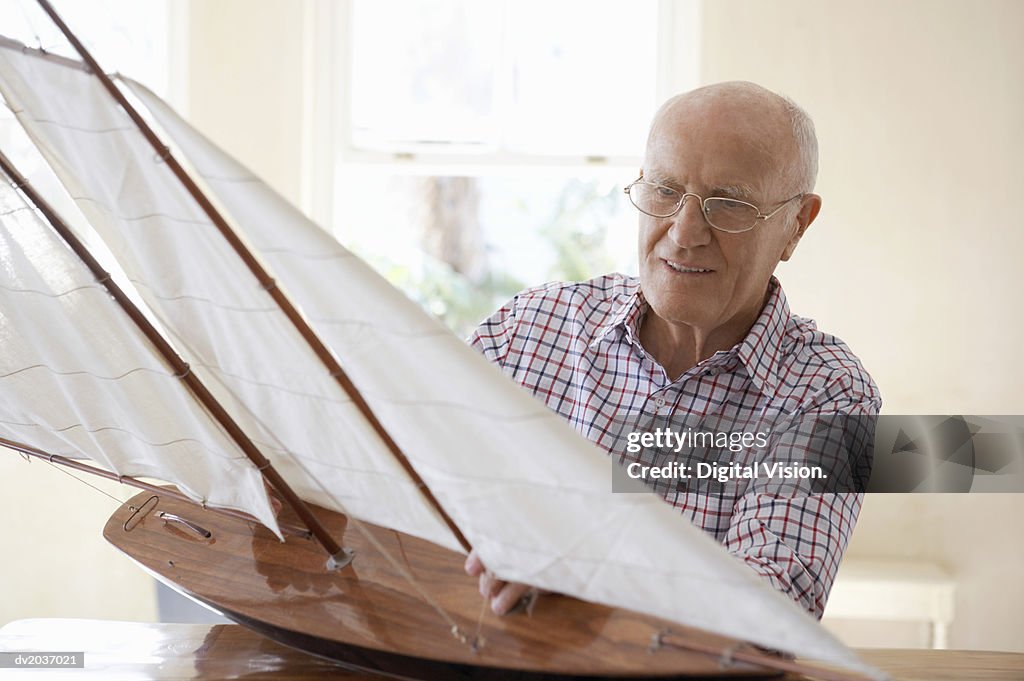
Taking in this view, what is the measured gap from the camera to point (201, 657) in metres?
0.93

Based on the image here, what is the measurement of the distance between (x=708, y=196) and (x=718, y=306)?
146 millimetres

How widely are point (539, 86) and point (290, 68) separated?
727mm

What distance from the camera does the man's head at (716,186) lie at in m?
1.31

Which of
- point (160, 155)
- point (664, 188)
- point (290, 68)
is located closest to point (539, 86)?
point (290, 68)

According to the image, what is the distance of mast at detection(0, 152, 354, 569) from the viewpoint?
0.96 m

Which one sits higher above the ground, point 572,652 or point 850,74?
point 850,74

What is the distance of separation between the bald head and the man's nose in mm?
100

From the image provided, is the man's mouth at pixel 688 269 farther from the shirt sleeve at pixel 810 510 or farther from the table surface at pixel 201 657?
the table surface at pixel 201 657

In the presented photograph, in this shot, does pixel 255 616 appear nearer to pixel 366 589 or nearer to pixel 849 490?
pixel 366 589

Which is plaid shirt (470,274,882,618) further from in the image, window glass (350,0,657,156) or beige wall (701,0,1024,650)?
window glass (350,0,657,156)

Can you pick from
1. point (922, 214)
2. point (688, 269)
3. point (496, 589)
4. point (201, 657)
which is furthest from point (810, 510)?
point (922, 214)

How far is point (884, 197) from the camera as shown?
107 inches

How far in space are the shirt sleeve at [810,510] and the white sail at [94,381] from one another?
54 cm

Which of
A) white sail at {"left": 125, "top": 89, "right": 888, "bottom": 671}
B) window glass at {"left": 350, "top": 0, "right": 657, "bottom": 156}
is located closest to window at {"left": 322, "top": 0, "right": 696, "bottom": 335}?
window glass at {"left": 350, "top": 0, "right": 657, "bottom": 156}
